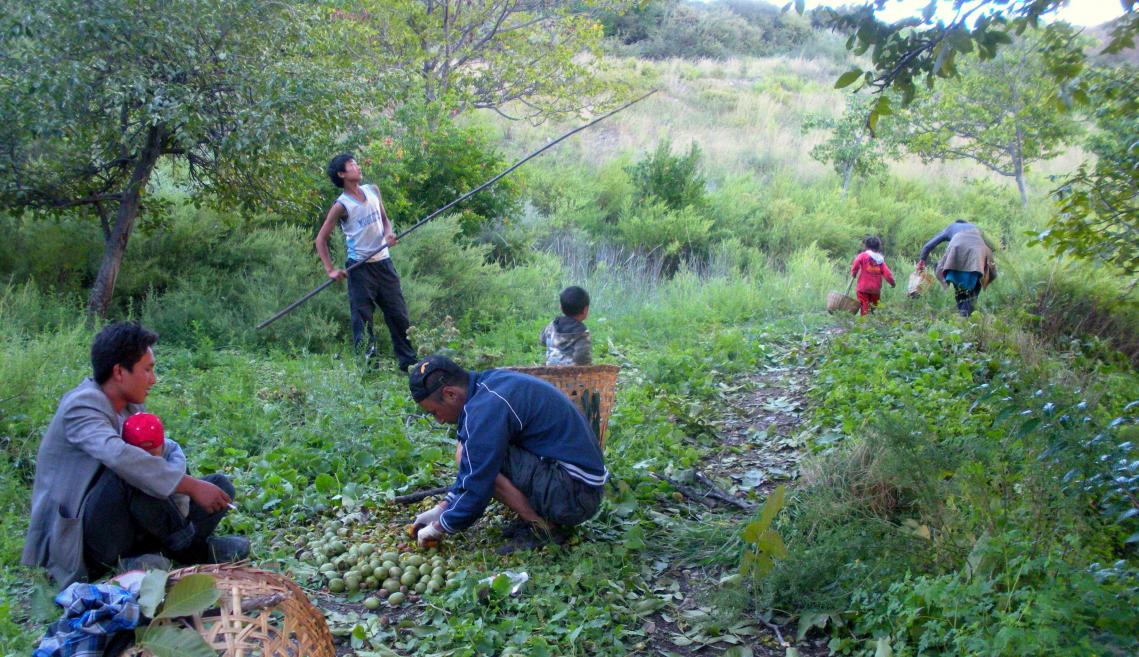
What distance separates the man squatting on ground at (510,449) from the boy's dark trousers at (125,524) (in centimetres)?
105

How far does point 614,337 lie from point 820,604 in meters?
6.16

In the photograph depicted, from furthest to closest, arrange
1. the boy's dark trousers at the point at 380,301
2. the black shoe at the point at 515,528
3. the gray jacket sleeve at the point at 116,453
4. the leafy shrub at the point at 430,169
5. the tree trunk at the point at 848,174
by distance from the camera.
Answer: the tree trunk at the point at 848,174, the leafy shrub at the point at 430,169, the boy's dark trousers at the point at 380,301, the black shoe at the point at 515,528, the gray jacket sleeve at the point at 116,453

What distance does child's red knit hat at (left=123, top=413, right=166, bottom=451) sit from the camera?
372cm

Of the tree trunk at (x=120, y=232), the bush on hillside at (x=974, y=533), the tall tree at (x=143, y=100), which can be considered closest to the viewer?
the bush on hillside at (x=974, y=533)

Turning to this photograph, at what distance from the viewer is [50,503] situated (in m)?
3.72

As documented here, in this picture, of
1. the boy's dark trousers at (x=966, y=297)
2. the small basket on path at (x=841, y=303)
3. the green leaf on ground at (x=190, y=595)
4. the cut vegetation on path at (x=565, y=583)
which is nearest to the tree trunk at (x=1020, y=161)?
the boy's dark trousers at (x=966, y=297)

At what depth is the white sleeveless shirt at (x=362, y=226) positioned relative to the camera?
7.31 meters

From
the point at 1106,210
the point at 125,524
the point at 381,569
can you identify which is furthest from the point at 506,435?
the point at 1106,210

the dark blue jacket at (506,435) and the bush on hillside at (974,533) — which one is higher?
the dark blue jacket at (506,435)

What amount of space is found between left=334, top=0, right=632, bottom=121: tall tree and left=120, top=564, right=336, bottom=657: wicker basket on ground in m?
13.4

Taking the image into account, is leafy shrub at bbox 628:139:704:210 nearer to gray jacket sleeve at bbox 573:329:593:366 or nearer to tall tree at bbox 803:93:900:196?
tall tree at bbox 803:93:900:196

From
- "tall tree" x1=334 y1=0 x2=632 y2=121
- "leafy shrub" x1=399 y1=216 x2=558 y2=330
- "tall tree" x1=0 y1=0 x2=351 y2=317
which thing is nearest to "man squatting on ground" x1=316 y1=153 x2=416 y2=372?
"tall tree" x1=0 y1=0 x2=351 y2=317

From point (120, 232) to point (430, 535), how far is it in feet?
19.1

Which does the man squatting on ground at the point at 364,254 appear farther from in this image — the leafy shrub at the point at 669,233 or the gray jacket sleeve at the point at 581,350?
the leafy shrub at the point at 669,233
